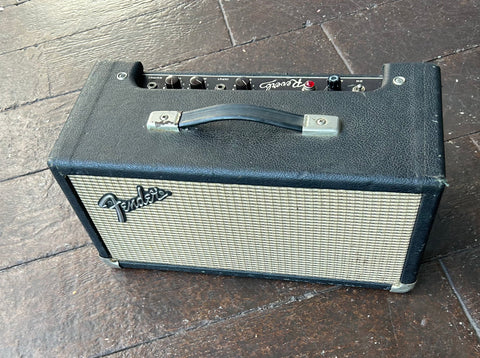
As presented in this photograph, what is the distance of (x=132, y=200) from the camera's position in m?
0.81

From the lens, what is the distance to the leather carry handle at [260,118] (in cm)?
72

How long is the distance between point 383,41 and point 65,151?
0.96m

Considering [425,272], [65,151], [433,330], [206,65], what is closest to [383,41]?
[206,65]

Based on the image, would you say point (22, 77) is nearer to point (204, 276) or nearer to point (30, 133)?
point (30, 133)

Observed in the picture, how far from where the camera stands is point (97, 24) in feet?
5.21

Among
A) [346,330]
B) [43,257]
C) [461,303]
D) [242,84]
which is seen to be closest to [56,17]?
[43,257]

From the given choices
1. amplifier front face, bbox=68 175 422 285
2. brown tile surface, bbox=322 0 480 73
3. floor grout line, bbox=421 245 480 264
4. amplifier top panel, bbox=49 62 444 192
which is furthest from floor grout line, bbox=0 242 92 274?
brown tile surface, bbox=322 0 480 73

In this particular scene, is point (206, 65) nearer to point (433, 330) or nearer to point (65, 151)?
point (65, 151)

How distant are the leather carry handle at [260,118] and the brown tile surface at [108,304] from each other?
360mm

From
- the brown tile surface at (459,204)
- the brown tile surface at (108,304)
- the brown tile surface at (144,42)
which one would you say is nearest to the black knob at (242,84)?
the brown tile surface at (108,304)

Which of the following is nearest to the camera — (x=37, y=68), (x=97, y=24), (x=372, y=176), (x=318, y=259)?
(x=372, y=176)

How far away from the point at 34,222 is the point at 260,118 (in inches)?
26.1

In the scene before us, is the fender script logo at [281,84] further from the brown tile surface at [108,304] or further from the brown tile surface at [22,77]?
the brown tile surface at [22,77]

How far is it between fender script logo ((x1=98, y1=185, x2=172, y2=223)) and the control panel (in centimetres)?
20
